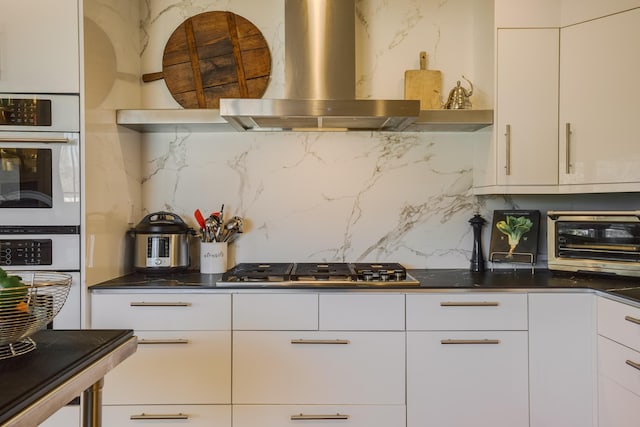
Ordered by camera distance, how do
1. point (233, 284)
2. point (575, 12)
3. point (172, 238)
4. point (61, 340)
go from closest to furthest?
point (61, 340) < point (233, 284) < point (575, 12) < point (172, 238)

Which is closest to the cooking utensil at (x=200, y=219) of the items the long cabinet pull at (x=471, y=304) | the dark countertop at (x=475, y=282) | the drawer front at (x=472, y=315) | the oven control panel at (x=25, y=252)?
the dark countertop at (x=475, y=282)

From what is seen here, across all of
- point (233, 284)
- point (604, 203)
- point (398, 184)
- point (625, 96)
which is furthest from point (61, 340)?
point (604, 203)

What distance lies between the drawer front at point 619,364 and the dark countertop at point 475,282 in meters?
0.22

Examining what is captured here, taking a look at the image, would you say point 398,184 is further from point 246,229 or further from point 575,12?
point 575,12

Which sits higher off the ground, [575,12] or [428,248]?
[575,12]

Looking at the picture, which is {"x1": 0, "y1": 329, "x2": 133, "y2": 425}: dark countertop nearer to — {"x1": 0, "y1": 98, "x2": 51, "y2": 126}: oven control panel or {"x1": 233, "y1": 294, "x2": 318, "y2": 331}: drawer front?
{"x1": 233, "y1": 294, "x2": 318, "y2": 331}: drawer front

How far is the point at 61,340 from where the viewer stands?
3.66 ft

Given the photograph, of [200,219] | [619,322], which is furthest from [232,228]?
[619,322]

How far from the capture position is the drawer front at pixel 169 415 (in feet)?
6.86

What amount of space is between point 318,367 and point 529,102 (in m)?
1.67

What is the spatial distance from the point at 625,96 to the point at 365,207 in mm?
1385

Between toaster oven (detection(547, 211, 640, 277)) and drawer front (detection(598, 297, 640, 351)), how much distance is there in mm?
364

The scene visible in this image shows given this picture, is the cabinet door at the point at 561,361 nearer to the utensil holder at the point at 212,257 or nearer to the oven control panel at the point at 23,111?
the utensil holder at the point at 212,257

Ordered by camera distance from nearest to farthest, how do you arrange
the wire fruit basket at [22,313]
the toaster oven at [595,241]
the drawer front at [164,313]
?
the wire fruit basket at [22,313] < the drawer front at [164,313] < the toaster oven at [595,241]
